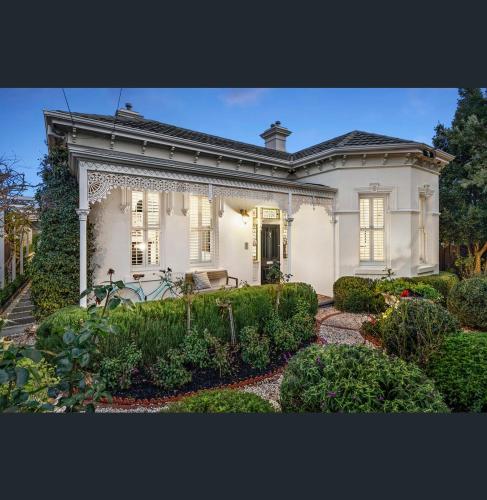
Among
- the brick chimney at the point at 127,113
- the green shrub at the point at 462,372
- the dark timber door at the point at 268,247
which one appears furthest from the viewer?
the dark timber door at the point at 268,247

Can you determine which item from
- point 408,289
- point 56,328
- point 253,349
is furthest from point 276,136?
point 56,328

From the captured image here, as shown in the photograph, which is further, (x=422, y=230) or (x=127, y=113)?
(x=422, y=230)

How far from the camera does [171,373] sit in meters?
3.75

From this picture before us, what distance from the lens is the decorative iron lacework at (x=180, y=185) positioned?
4992 millimetres

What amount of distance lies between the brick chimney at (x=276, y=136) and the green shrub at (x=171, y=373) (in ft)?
32.2

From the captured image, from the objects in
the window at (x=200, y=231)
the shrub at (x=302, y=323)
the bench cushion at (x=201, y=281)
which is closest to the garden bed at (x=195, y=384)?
the shrub at (x=302, y=323)

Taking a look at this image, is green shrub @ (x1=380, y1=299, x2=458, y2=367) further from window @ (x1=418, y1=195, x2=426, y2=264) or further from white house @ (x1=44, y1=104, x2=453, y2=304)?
window @ (x1=418, y1=195, x2=426, y2=264)

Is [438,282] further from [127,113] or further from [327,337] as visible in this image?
[127,113]

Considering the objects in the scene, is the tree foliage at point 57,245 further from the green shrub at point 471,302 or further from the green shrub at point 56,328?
the green shrub at point 471,302

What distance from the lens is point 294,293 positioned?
5.64 metres

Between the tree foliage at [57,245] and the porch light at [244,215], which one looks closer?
the tree foliage at [57,245]

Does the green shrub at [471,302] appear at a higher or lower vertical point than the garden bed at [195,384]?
higher

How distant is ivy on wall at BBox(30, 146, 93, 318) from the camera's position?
18.6ft

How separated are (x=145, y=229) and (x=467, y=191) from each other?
1063cm
